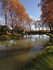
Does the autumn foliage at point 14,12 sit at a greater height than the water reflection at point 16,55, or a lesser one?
greater

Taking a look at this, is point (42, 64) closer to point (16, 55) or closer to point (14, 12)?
point (16, 55)

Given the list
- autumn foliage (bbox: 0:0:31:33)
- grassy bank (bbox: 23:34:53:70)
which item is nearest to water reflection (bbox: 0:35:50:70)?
grassy bank (bbox: 23:34:53:70)

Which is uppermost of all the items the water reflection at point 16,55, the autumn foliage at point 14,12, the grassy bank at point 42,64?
the autumn foliage at point 14,12

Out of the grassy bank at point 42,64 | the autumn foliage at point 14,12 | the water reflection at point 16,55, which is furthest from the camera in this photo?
the autumn foliage at point 14,12

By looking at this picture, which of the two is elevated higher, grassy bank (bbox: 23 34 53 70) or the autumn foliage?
the autumn foliage

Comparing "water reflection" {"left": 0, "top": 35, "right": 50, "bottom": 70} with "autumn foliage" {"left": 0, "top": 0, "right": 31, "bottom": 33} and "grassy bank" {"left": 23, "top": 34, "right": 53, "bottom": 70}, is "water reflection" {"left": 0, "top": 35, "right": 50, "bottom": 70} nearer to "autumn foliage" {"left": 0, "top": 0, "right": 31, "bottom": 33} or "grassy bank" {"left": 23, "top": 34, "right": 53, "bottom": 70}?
"grassy bank" {"left": 23, "top": 34, "right": 53, "bottom": 70}

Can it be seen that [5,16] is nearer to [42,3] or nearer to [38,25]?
[42,3]

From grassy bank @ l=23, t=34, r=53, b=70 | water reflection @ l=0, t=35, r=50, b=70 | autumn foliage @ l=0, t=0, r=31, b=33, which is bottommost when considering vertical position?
water reflection @ l=0, t=35, r=50, b=70

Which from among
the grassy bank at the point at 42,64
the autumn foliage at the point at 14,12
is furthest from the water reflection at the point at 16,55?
the autumn foliage at the point at 14,12

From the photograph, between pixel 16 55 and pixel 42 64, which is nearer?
pixel 42 64

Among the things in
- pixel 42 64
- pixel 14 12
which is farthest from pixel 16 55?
pixel 14 12

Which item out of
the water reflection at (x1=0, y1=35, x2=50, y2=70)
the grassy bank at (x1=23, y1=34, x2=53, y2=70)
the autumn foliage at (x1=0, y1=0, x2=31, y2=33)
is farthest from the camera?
the autumn foliage at (x1=0, y1=0, x2=31, y2=33)

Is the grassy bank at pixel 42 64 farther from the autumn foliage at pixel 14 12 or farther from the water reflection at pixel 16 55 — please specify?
the autumn foliage at pixel 14 12

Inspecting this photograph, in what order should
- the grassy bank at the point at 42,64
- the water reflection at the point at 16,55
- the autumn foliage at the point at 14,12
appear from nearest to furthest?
the grassy bank at the point at 42,64 < the water reflection at the point at 16,55 < the autumn foliage at the point at 14,12
